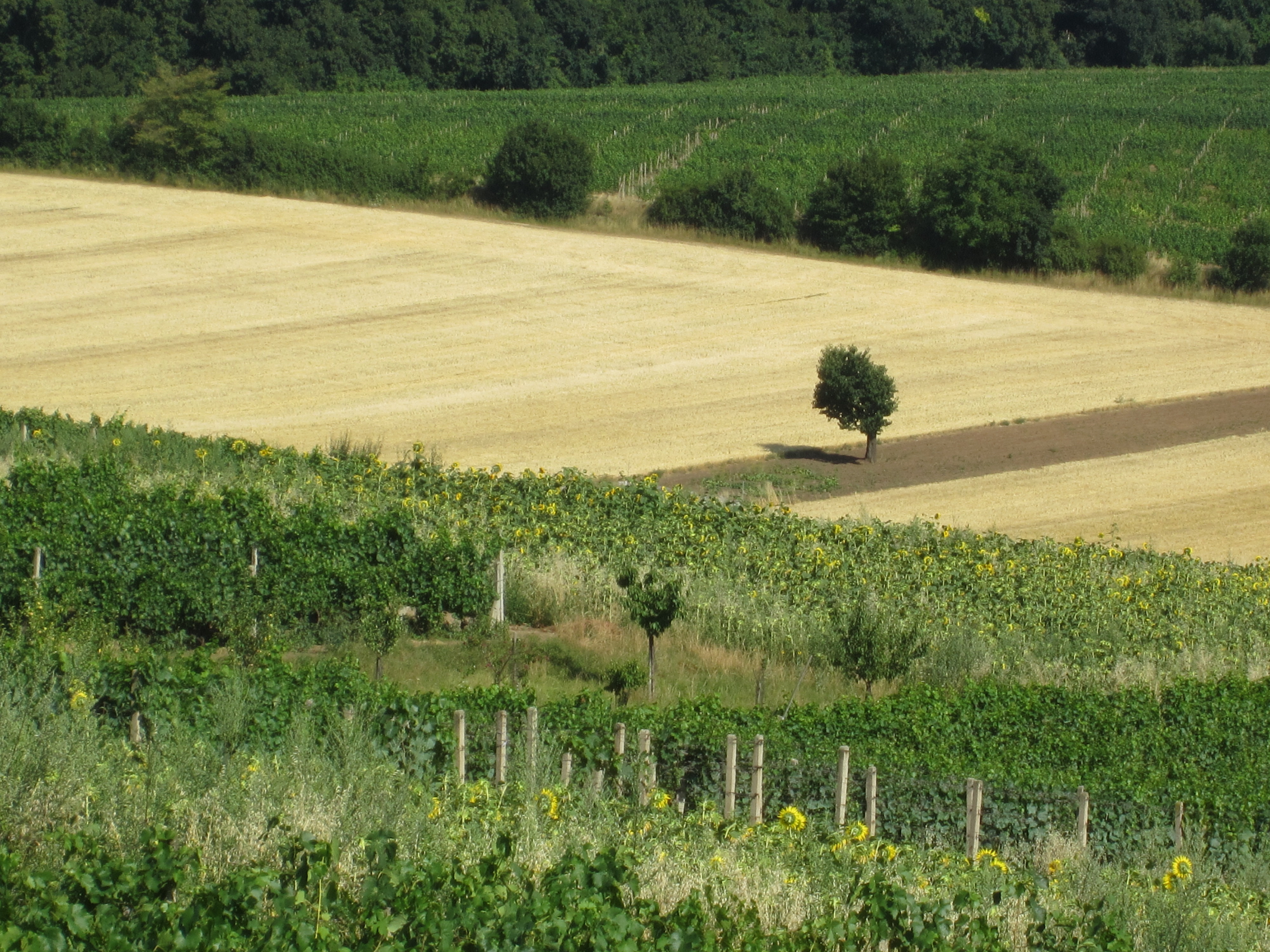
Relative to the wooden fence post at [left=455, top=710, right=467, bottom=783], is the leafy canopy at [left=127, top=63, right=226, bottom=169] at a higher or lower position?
higher

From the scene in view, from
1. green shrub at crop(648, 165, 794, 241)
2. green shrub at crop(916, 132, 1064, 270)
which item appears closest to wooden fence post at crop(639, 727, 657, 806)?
green shrub at crop(916, 132, 1064, 270)

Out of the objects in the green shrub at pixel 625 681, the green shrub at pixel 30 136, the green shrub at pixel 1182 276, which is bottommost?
the green shrub at pixel 625 681

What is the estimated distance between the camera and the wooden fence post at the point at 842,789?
449 inches

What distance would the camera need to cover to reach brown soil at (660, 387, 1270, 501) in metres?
30.2

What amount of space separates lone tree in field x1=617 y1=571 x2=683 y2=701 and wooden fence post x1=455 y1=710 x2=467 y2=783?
3.44 meters

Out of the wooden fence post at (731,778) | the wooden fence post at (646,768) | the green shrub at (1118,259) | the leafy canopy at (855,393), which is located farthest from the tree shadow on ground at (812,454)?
the green shrub at (1118,259)

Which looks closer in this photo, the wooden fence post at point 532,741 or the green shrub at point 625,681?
the wooden fence post at point 532,741

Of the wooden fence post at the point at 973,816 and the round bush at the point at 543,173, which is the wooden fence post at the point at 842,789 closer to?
the wooden fence post at the point at 973,816

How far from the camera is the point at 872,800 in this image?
1147cm

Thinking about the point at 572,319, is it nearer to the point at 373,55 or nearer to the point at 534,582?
the point at 534,582

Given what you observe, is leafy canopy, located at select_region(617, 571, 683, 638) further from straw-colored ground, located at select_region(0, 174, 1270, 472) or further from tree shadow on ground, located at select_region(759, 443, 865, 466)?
tree shadow on ground, located at select_region(759, 443, 865, 466)

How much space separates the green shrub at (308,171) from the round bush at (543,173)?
3349 mm

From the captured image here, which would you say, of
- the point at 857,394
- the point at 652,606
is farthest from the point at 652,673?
the point at 857,394

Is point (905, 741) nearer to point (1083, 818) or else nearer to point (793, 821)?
point (1083, 818)
